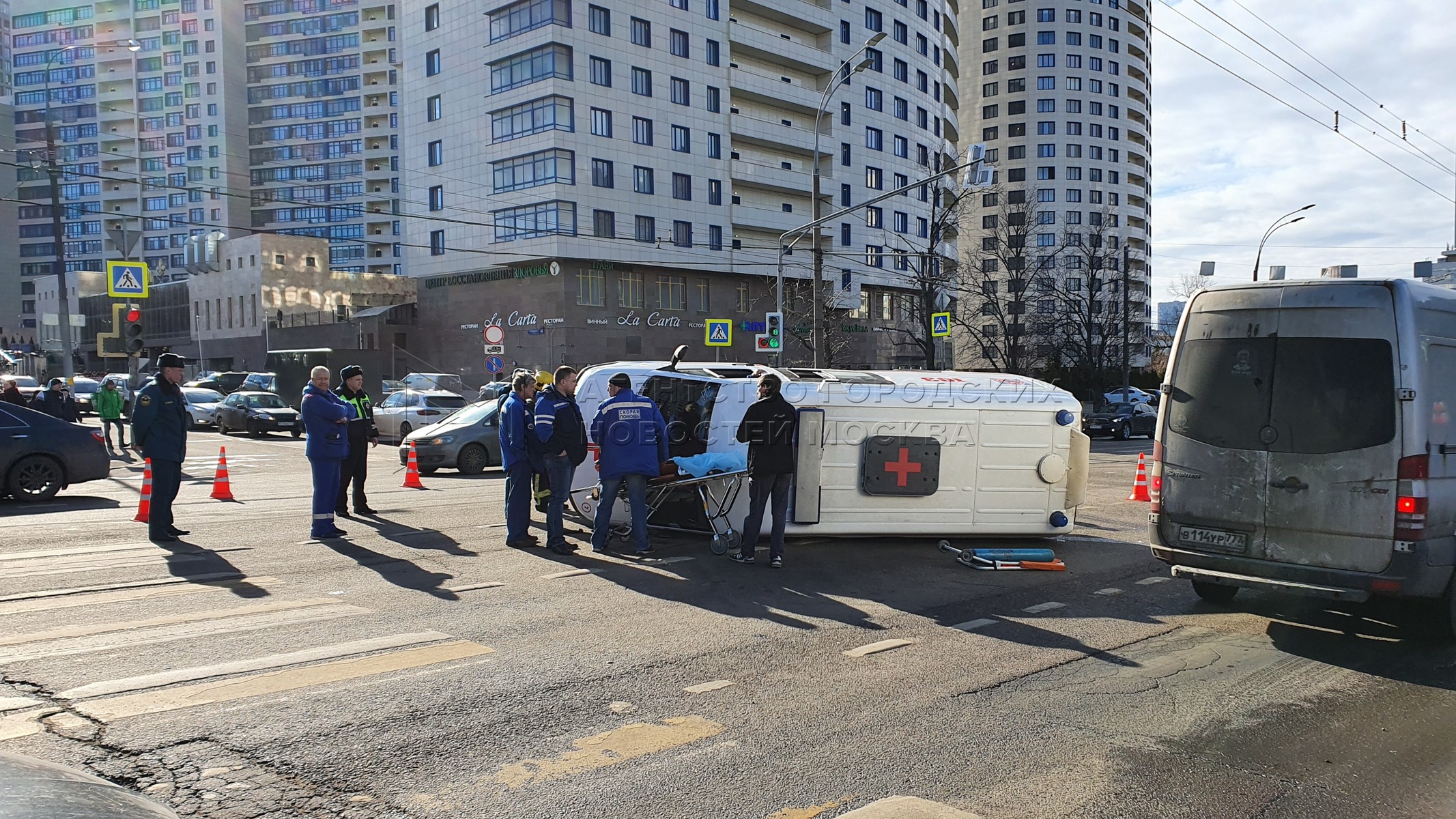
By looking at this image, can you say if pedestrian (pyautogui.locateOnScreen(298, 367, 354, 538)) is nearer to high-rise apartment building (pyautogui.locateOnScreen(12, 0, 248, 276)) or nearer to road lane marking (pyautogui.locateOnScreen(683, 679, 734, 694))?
road lane marking (pyautogui.locateOnScreen(683, 679, 734, 694))

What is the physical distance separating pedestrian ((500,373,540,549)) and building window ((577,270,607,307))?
3916 cm

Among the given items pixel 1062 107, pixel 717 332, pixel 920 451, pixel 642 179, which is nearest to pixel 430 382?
pixel 717 332

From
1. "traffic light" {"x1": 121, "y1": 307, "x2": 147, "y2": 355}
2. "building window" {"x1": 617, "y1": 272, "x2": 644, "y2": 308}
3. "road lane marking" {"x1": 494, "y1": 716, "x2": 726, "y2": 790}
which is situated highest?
"building window" {"x1": 617, "y1": 272, "x2": 644, "y2": 308}

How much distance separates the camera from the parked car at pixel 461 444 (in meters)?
18.5

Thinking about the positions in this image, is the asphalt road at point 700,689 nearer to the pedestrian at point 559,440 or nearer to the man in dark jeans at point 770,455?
the man in dark jeans at point 770,455

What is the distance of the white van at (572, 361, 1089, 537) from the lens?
1009cm

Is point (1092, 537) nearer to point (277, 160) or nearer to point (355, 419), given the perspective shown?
point (355, 419)

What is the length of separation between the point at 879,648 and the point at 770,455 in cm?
302

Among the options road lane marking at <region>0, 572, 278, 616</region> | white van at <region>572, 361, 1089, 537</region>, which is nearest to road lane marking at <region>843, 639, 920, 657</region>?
white van at <region>572, 361, 1089, 537</region>

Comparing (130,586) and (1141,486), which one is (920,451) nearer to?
(1141,486)

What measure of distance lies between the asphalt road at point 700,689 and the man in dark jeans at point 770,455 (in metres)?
0.44

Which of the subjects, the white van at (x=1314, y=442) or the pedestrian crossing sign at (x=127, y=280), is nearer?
the white van at (x=1314, y=442)

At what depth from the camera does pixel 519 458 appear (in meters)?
10.3

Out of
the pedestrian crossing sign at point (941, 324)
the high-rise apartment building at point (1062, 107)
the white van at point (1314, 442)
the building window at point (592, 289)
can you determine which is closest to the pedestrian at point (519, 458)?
the white van at point (1314, 442)
